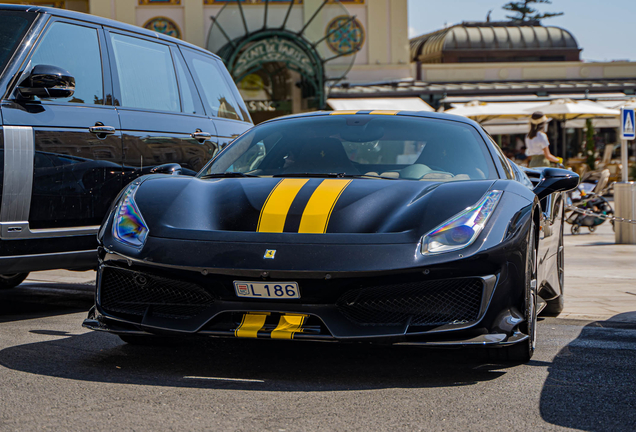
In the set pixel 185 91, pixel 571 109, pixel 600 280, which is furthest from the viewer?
pixel 571 109

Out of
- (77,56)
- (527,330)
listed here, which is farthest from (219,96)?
(527,330)

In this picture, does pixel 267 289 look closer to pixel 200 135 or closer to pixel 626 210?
pixel 200 135

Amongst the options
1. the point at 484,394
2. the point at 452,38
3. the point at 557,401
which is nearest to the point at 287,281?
the point at 484,394

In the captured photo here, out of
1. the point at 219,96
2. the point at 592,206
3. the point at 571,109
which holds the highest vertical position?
the point at 219,96

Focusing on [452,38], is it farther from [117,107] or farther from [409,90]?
[117,107]

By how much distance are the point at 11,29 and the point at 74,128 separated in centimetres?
68

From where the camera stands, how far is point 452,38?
32656 mm

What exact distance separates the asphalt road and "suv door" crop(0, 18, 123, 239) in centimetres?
71

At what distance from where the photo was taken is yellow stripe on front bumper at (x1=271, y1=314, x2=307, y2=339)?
10.9 feet

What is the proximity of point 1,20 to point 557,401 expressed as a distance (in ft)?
12.4

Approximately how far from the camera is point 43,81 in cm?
470

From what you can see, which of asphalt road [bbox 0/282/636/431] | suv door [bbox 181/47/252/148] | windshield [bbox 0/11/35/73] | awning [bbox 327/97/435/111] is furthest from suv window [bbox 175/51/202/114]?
awning [bbox 327/97/435/111]

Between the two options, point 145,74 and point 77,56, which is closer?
point 77,56

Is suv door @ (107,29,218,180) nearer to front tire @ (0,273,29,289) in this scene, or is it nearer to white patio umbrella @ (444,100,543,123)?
front tire @ (0,273,29,289)
